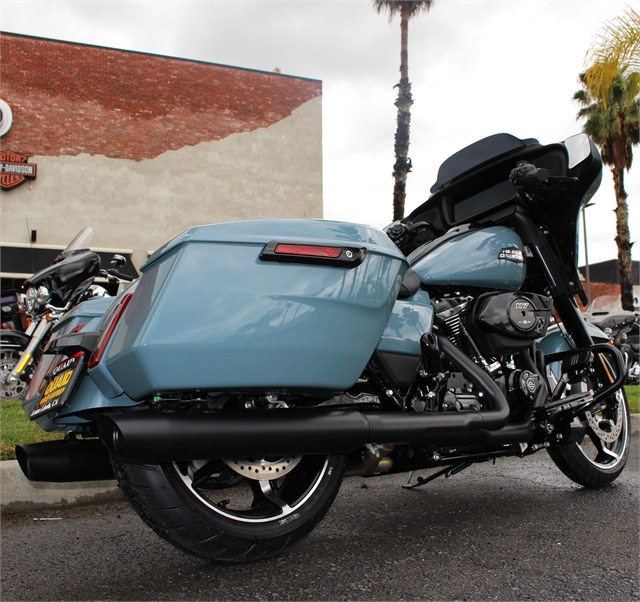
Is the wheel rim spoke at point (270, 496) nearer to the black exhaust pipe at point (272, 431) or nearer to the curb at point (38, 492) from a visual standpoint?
the black exhaust pipe at point (272, 431)

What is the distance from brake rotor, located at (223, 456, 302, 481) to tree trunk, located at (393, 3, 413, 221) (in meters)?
13.1

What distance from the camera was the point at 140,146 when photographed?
16.5m

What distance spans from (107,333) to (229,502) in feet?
2.32

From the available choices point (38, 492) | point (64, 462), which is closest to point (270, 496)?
point (64, 462)

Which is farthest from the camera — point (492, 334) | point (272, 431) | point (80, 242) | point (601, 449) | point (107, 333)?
point (80, 242)

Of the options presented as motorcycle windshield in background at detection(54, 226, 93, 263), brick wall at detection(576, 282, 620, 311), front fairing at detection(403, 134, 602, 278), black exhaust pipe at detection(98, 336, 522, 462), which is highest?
front fairing at detection(403, 134, 602, 278)

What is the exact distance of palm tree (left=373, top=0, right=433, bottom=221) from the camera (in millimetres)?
15117

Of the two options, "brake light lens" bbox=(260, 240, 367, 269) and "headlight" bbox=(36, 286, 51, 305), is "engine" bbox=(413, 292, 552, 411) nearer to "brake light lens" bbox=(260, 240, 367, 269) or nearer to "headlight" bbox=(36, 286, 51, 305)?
"brake light lens" bbox=(260, 240, 367, 269)

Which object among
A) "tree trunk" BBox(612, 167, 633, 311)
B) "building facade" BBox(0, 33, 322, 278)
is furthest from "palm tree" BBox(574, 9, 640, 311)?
"building facade" BBox(0, 33, 322, 278)

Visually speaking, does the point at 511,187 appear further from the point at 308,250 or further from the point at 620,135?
the point at 620,135

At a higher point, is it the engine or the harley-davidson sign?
Result: the harley-davidson sign

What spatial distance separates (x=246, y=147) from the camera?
58.3 ft

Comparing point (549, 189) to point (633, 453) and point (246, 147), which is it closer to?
point (633, 453)

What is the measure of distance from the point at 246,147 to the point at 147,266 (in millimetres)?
16460
